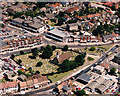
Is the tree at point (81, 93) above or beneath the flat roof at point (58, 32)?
beneath

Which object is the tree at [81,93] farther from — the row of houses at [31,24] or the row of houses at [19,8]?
the row of houses at [19,8]

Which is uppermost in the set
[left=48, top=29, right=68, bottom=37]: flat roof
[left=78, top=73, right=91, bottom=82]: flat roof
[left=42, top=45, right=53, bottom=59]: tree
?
[left=48, top=29, right=68, bottom=37]: flat roof

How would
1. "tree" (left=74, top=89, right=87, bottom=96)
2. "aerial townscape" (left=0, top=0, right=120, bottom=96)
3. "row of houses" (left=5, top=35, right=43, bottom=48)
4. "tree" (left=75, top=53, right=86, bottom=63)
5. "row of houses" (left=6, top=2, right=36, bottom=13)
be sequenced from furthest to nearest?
"row of houses" (left=6, top=2, right=36, bottom=13) < "row of houses" (left=5, top=35, right=43, bottom=48) < "tree" (left=75, top=53, right=86, bottom=63) < "aerial townscape" (left=0, top=0, right=120, bottom=96) < "tree" (left=74, top=89, right=87, bottom=96)

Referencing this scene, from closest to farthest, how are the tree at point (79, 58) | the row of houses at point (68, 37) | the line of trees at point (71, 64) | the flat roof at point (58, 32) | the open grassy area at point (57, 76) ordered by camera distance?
the open grassy area at point (57, 76) < the line of trees at point (71, 64) < the tree at point (79, 58) < the row of houses at point (68, 37) < the flat roof at point (58, 32)

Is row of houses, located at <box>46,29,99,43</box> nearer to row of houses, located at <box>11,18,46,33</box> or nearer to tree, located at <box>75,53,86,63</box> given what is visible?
row of houses, located at <box>11,18,46,33</box>

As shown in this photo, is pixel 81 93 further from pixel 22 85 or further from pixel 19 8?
pixel 19 8

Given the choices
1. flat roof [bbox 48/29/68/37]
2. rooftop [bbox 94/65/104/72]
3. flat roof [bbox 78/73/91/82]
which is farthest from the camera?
flat roof [bbox 48/29/68/37]

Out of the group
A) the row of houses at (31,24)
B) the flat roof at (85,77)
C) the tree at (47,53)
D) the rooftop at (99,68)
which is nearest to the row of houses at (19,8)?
the row of houses at (31,24)

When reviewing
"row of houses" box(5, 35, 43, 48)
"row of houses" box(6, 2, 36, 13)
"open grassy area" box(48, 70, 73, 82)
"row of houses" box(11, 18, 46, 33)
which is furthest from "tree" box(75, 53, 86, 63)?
"row of houses" box(6, 2, 36, 13)
